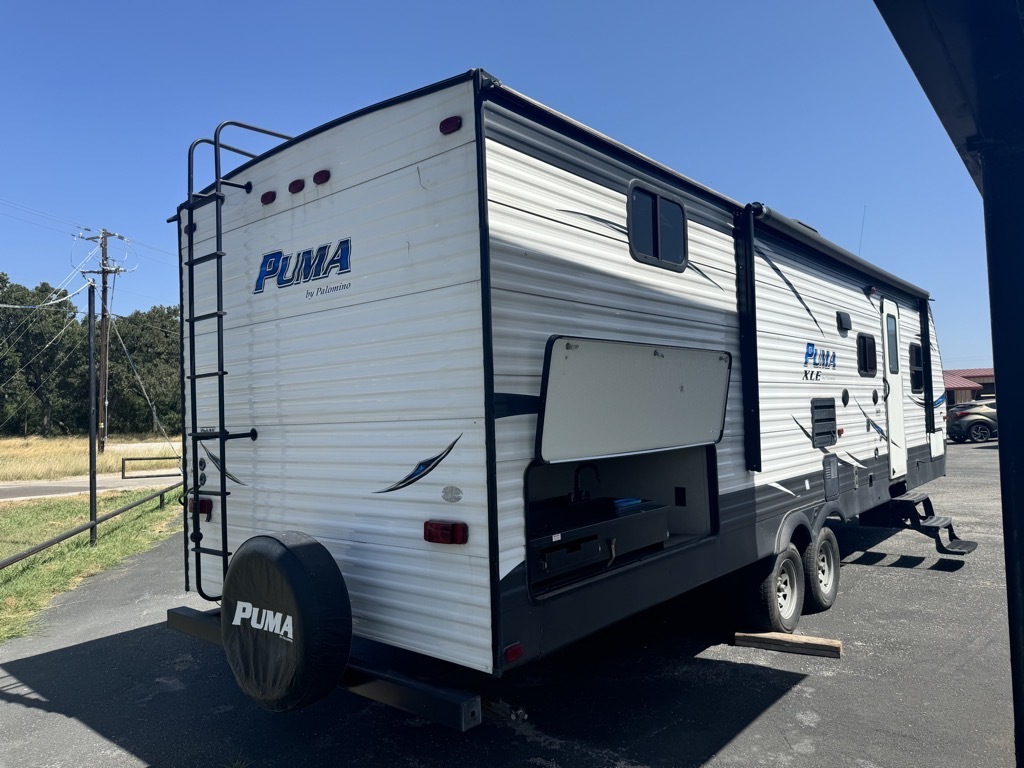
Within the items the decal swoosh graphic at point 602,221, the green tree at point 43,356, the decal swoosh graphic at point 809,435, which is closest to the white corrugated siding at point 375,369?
the decal swoosh graphic at point 602,221

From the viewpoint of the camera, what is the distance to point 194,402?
454 centimetres

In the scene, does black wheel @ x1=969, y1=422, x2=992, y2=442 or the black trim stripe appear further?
black wheel @ x1=969, y1=422, x2=992, y2=442

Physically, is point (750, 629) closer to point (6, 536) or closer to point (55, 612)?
point (55, 612)

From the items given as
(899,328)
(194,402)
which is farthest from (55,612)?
(899,328)

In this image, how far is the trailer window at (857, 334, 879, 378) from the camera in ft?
23.4

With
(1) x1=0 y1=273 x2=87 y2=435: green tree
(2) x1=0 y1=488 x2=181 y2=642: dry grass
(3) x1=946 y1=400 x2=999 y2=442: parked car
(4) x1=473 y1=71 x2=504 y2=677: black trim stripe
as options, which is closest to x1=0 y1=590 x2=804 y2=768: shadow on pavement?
(4) x1=473 y1=71 x2=504 y2=677: black trim stripe

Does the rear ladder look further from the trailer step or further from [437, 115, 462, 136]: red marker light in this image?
the trailer step

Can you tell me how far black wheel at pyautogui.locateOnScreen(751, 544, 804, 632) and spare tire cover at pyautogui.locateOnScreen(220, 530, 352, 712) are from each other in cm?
322

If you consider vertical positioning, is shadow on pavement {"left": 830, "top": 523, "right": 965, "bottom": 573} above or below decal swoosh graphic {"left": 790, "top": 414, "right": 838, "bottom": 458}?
below

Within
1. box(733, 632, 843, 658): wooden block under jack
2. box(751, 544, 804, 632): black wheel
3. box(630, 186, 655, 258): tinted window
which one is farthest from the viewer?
box(751, 544, 804, 632): black wheel

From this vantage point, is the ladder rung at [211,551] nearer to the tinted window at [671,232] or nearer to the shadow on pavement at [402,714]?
the shadow on pavement at [402,714]

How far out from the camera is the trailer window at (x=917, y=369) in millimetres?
8625

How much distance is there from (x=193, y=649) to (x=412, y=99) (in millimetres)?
4360

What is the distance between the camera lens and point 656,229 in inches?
167
